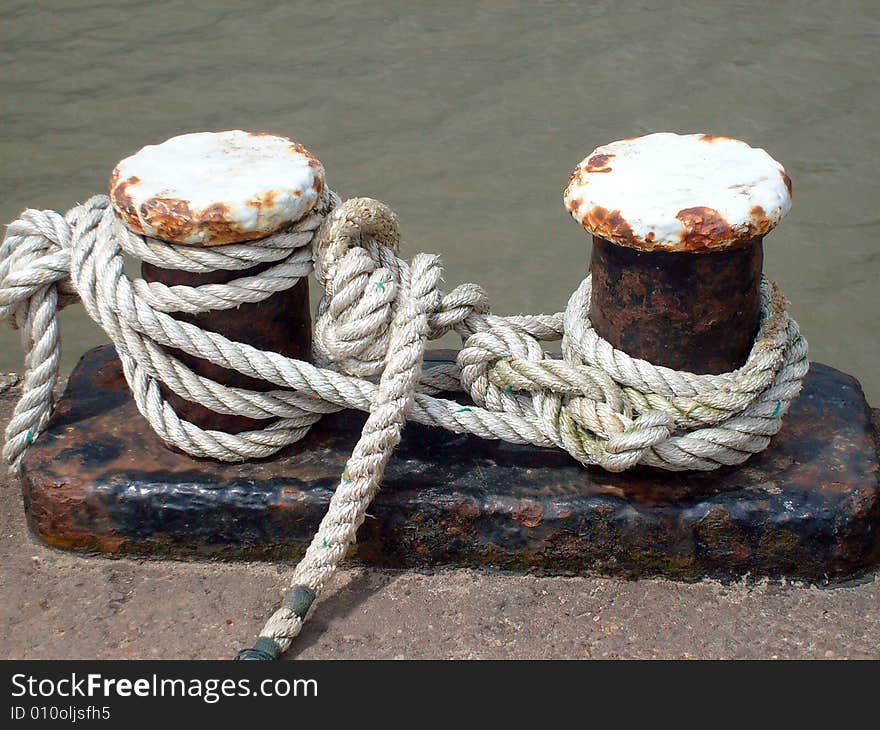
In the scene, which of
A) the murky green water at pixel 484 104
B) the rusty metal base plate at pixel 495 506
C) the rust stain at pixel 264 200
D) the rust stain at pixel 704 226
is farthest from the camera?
the murky green water at pixel 484 104

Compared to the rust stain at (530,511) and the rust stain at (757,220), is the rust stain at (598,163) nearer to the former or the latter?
the rust stain at (757,220)

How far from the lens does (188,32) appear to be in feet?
17.0

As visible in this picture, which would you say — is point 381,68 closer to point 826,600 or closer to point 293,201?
point 293,201

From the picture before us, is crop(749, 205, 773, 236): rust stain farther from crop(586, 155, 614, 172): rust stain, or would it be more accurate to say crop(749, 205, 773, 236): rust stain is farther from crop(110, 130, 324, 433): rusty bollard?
crop(110, 130, 324, 433): rusty bollard

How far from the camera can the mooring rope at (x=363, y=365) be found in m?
2.05

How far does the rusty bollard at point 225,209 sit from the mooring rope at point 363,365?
0.03 metres

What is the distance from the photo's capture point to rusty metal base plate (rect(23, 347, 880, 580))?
210 centimetres

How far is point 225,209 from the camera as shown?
6.48ft

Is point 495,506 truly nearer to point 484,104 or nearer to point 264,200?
point 264,200

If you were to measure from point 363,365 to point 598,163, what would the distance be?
1.87 feet

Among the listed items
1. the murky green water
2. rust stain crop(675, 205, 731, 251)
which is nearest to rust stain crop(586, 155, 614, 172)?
rust stain crop(675, 205, 731, 251)

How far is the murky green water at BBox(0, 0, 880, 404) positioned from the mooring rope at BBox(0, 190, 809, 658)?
4.86 ft

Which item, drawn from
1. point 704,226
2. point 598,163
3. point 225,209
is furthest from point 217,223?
point 704,226

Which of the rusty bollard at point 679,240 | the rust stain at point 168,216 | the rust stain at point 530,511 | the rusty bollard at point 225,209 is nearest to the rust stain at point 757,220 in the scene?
the rusty bollard at point 679,240
